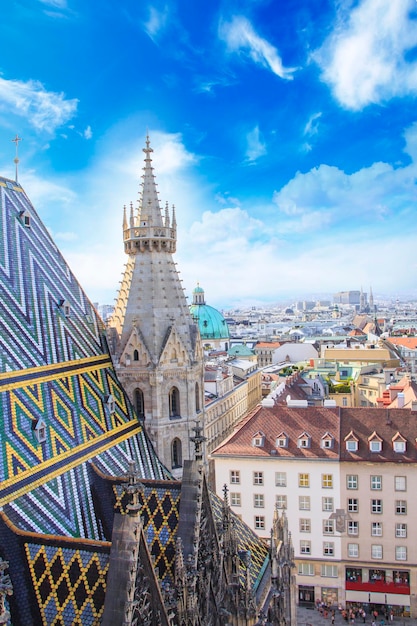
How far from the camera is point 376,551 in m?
38.0

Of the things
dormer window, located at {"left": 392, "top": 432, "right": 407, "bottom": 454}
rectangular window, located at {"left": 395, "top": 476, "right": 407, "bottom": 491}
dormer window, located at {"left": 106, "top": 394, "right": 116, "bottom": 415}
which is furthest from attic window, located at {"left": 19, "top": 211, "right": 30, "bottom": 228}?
rectangular window, located at {"left": 395, "top": 476, "right": 407, "bottom": 491}

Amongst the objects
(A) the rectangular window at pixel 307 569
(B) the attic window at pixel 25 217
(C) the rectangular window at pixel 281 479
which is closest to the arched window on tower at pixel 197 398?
(B) the attic window at pixel 25 217

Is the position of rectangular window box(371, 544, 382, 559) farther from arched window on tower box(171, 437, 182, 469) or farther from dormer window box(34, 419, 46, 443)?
dormer window box(34, 419, 46, 443)

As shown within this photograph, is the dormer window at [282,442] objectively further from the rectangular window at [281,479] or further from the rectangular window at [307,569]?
the rectangular window at [307,569]

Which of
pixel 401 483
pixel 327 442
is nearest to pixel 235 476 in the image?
pixel 327 442

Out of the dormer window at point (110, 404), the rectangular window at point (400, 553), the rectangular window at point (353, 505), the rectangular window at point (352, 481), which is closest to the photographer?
the dormer window at point (110, 404)

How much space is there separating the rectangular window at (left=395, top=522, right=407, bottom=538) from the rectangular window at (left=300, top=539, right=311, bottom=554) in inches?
219

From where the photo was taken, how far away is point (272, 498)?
39.3 m

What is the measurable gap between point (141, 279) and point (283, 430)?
18.4 metres

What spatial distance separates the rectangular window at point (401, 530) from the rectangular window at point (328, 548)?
4.14m

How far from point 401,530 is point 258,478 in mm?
9439

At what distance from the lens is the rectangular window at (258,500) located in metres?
39.4

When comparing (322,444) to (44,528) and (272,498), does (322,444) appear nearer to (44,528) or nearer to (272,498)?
(272,498)

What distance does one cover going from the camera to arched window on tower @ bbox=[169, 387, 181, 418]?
26.9 meters
